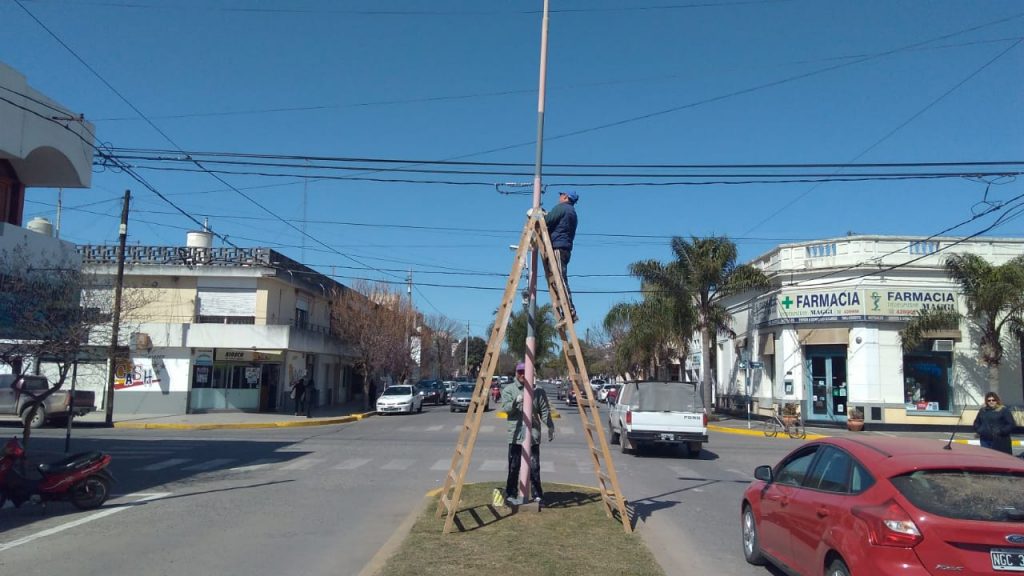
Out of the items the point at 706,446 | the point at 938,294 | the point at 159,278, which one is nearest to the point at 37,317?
the point at 706,446

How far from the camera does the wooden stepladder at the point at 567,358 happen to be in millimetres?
8781

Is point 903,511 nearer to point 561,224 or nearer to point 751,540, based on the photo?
point 751,540

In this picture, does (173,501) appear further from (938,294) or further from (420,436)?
(938,294)

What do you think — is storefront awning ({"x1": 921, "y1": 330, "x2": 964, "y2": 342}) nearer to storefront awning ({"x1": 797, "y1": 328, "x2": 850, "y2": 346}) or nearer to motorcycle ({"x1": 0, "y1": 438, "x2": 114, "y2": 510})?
storefront awning ({"x1": 797, "y1": 328, "x2": 850, "y2": 346})

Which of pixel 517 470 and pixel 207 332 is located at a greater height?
pixel 207 332

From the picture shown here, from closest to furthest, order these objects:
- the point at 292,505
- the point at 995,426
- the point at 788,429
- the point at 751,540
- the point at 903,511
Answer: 1. the point at 903,511
2. the point at 751,540
3. the point at 292,505
4. the point at 995,426
5. the point at 788,429

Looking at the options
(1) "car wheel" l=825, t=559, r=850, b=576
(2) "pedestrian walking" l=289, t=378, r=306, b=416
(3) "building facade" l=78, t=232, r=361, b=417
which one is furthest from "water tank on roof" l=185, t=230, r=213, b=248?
(1) "car wheel" l=825, t=559, r=850, b=576

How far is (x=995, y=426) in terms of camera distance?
531 inches

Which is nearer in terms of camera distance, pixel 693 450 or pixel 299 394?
pixel 693 450

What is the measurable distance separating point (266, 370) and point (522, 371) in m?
30.0

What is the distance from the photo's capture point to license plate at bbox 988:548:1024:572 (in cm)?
494

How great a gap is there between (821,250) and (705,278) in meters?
4.91

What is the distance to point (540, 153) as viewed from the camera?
10203mm

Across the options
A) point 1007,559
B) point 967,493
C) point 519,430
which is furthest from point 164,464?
point 1007,559
